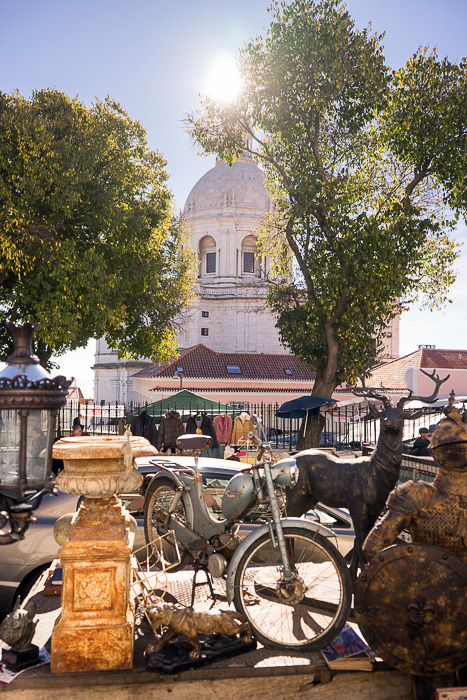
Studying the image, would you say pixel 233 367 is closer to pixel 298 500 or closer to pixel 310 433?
pixel 310 433

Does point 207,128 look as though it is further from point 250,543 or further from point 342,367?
point 250,543

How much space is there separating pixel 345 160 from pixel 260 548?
14771 millimetres

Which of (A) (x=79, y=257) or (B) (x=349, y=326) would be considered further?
(A) (x=79, y=257)

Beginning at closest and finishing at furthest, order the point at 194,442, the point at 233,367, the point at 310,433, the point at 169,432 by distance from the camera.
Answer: the point at 194,442, the point at 169,432, the point at 310,433, the point at 233,367

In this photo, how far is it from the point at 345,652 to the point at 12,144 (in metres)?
16.8

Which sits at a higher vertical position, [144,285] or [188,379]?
[144,285]

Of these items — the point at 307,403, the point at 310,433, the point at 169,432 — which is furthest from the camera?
the point at 310,433

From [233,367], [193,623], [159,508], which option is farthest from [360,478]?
[233,367]

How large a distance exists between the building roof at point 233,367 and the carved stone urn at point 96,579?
103 ft

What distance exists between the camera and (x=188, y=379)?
3528cm

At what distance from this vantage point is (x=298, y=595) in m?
4.17

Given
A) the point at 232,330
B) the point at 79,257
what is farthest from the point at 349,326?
the point at 232,330

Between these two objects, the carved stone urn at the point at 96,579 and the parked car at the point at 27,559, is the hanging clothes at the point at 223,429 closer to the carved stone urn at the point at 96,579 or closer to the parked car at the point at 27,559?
the parked car at the point at 27,559

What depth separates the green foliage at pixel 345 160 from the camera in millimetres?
14992
